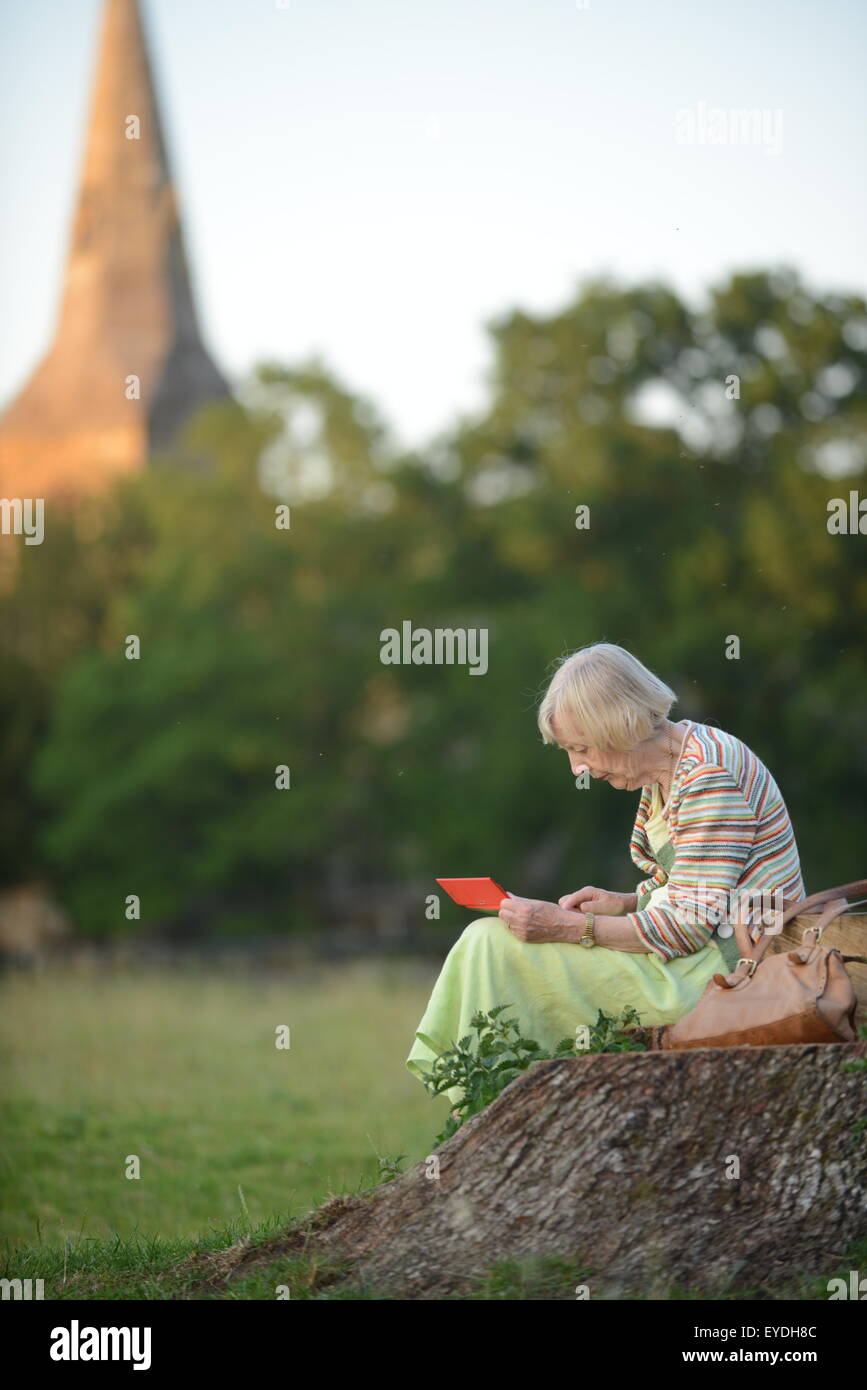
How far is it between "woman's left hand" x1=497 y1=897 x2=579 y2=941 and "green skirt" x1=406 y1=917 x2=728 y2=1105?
0.12ft

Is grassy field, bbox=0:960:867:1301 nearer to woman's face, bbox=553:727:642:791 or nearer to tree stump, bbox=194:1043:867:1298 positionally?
tree stump, bbox=194:1043:867:1298

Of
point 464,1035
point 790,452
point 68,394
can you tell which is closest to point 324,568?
point 790,452

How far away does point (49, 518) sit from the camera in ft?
139

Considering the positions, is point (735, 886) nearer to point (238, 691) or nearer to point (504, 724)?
point (504, 724)

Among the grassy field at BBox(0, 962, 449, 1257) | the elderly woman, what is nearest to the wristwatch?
the elderly woman

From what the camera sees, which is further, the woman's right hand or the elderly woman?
the woman's right hand

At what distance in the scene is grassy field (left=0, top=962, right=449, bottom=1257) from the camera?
310 inches

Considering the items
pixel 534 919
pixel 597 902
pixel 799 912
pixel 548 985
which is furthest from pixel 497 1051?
pixel 799 912

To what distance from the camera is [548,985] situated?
529 centimetres

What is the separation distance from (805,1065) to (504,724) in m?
25.6

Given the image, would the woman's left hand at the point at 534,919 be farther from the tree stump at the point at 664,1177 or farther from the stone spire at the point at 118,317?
the stone spire at the point at 118,317

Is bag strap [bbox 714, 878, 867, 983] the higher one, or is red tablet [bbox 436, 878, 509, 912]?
red tablet [bbox 436, 878, 509, 912]

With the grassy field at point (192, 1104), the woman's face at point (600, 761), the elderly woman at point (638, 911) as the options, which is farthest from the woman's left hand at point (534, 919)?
the grassy field at point (192, 1104)

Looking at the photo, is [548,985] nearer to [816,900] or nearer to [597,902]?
A: [597,902]
